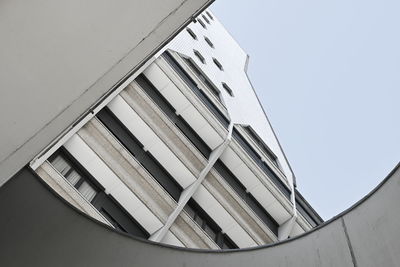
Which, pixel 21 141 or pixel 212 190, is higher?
pixel 21 141

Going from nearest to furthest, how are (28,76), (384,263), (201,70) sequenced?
(28,76) < (384,263) < (201,70)

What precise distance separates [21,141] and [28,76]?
0.49m

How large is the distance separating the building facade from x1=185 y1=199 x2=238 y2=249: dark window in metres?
0.03

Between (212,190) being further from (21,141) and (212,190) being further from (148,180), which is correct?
(21,141)

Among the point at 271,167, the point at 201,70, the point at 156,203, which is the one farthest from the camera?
the point at 201,70

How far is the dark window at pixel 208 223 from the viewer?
14.5 m

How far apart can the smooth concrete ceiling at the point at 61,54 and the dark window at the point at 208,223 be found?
1159cm

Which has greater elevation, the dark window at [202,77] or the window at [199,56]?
the window at [199,56]

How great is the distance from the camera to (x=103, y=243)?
17.5 feet

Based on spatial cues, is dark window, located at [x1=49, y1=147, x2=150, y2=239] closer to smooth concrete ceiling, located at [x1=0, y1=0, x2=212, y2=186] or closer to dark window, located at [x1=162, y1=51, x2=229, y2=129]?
dark window, located at [x1=162, y1=51, x2=229, y2=129]

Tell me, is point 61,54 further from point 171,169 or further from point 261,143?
point 261,143

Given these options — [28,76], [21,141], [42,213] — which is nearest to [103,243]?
[42,213]

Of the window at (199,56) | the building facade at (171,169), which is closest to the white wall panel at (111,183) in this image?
the building facade at (171,169)

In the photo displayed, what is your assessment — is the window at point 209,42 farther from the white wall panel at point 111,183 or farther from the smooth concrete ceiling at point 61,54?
the smooth concrete ceiling at point 61,54
